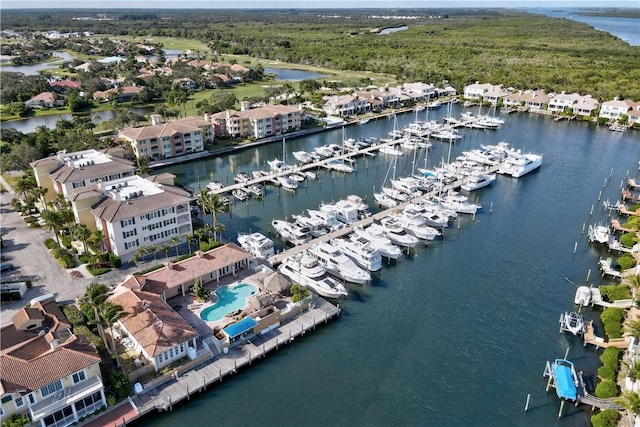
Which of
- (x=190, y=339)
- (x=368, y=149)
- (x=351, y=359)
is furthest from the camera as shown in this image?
(x=368, y=149)

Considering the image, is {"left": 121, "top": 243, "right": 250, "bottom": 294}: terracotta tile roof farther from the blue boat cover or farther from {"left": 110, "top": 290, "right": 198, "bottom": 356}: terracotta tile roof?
the blue boat cover

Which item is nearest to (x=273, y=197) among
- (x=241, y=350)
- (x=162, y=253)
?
(x=162, y=253)

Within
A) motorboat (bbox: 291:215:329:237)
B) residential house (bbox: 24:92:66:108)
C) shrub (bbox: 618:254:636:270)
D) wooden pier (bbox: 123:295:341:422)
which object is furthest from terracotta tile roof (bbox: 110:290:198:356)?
residential house (bbox: 24:92:66:108)

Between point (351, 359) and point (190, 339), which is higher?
point (190, 339)

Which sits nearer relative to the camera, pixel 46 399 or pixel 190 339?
pixel 46 399

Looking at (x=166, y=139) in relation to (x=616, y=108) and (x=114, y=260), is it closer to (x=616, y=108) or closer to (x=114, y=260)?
(x=114, y=260)

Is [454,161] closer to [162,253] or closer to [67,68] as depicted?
[162,253]

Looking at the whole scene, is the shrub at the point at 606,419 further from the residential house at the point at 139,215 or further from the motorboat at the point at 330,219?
the residential house at the point at 139,215

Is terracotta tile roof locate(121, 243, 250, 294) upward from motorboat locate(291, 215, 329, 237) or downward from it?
upward
